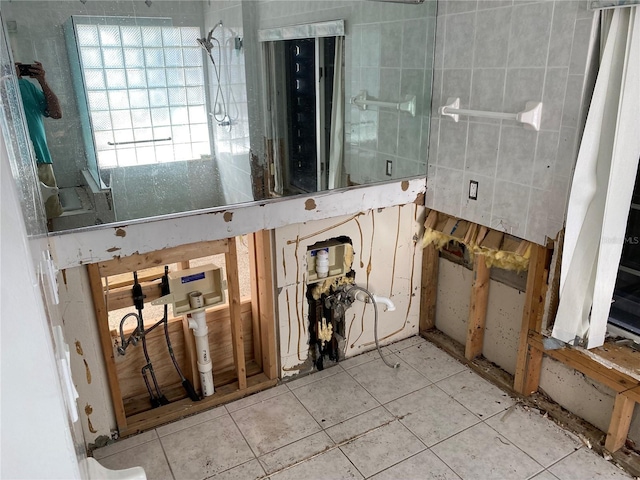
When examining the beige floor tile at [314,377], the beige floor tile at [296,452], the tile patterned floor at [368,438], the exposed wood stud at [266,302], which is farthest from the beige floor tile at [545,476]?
the exposed wood stud at [266,302]

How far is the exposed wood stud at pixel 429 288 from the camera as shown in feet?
10.0

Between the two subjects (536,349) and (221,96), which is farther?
(536,349)

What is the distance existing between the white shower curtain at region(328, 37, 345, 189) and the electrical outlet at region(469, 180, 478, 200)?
26.5 inches

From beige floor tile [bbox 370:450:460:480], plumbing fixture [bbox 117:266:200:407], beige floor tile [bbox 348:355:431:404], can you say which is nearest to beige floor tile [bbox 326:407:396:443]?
beige floor tile [bbox 348:355:431:404]

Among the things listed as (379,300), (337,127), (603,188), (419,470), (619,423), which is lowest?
(419,470)

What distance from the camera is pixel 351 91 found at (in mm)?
2594

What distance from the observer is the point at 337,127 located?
2621 mm

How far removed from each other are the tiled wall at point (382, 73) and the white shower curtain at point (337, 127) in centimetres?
3

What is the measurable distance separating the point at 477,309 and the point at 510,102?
116cm

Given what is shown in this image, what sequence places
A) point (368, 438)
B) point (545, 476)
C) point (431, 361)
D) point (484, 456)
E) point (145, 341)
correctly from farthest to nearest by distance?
point (431, 361) → point (145, 341) → point (368, 438) → point (484, 456) → point (545, 476)

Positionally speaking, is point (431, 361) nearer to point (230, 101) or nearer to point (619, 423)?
point (619, 423)

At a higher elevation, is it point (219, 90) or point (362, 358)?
point (219, 90)

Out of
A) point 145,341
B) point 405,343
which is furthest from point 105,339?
point 405,343

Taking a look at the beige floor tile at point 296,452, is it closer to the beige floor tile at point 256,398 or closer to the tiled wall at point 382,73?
the beige floor tile at point 256,398
